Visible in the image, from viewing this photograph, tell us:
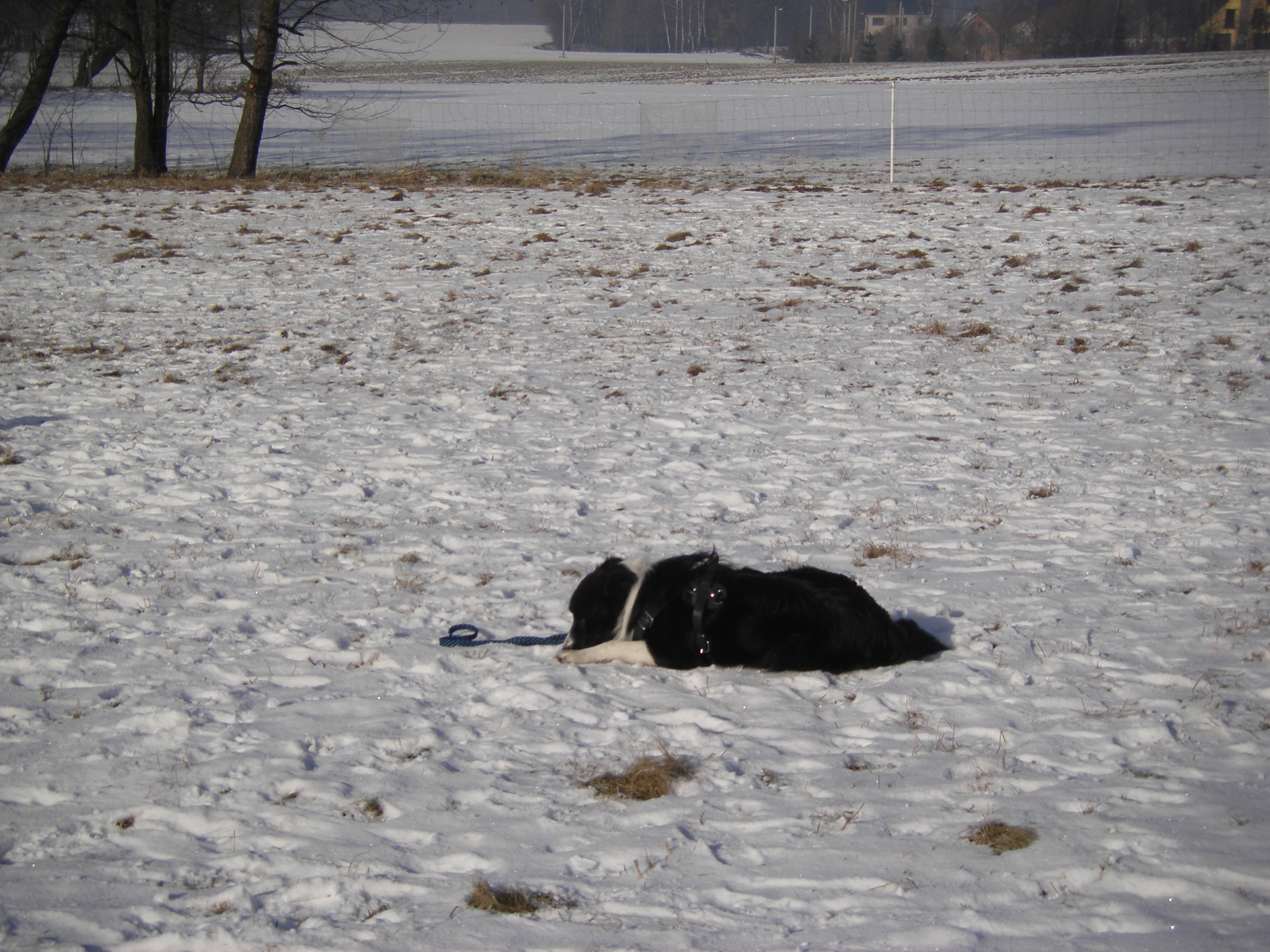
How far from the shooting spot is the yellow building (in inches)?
1966

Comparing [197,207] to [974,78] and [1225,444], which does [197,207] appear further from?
[974,78]

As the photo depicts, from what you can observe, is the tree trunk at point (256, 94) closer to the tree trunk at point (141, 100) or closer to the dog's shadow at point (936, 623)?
the tree trunk at point (141, 100)

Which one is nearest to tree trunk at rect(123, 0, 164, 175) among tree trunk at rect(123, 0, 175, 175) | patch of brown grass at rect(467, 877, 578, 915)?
tree trunk at rect(123, 0, 175, 175)

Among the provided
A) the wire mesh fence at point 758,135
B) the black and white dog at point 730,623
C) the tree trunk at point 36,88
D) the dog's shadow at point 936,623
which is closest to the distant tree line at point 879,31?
the wire mesh fence at point 758,135

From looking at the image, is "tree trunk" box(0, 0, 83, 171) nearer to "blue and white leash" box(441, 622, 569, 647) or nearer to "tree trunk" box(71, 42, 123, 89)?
"tree trunk" box(71, 42, 123, 89)

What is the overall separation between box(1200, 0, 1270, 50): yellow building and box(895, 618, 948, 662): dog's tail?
59.4m

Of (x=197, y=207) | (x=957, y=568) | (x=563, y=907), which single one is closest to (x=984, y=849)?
(x=563, y=907)

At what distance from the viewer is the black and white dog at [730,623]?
3188 mm

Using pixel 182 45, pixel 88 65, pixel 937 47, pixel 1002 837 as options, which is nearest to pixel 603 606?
pixel 1002 837

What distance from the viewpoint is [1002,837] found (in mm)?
2320

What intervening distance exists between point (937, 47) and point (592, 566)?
69757mm

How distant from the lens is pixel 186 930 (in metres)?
2.08

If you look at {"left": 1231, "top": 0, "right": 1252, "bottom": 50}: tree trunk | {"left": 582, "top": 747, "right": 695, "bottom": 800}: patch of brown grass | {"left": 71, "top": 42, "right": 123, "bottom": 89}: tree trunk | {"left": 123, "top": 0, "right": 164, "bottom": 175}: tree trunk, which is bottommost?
{"left": 582, "top": 747, "right": 695, "bottom": 800}: patch of brown grass

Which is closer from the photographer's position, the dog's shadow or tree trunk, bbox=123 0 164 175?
the dog's shadow
